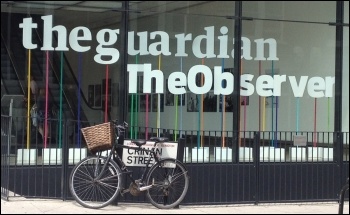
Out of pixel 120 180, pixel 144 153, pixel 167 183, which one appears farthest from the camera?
pixel 144 153

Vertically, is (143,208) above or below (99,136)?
below

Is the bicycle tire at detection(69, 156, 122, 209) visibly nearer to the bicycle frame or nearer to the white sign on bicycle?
the bicycle frame

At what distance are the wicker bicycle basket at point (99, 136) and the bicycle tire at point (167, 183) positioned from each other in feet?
2.28

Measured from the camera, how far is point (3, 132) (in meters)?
9.22

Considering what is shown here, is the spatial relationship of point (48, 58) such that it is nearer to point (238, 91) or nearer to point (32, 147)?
point (32, 147)

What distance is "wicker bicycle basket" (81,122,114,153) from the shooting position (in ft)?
27.8

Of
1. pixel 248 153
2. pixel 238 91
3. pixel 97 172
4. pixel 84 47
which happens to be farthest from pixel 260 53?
pixel 97 172

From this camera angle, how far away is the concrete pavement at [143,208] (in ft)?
27.4

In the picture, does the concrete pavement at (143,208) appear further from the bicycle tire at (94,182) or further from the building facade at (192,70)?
the building facade at (192,70)

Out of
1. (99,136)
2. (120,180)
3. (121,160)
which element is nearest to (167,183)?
Result: (120,180)

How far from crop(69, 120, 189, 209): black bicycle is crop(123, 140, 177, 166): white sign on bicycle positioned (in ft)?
0.25

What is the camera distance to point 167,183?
8562mm

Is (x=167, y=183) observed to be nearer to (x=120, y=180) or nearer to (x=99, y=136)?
(x=120, y=180)

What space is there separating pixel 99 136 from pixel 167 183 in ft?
3.63
